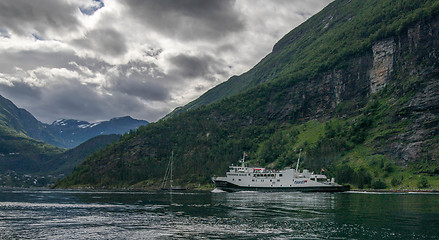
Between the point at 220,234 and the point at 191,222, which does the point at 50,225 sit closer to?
the point at 191,222

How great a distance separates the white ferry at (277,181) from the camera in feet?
569

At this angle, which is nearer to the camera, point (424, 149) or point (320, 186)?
point (320, 186)

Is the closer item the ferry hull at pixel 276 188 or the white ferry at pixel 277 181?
the ferry hull at pixel 276 188

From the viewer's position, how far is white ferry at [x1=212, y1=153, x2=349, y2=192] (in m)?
173

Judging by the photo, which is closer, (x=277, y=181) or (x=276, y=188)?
(x=276, y=188)

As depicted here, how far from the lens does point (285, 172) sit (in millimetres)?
181125

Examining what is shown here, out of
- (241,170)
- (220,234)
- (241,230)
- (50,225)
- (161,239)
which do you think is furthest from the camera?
(241,170)

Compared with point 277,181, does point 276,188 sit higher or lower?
lower

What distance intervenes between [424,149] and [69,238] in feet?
663

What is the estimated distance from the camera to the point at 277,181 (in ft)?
593

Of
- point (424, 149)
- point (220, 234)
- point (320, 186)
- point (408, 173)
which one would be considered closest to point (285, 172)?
point (320, 186)

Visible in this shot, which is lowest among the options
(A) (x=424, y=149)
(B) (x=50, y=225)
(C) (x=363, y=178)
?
(B) (x=50, y=225)

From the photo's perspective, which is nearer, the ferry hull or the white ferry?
the ferry hull

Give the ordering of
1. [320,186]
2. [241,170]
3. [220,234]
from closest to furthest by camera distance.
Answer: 1. [220,234]
2. [320,186]
3. [241,170]
